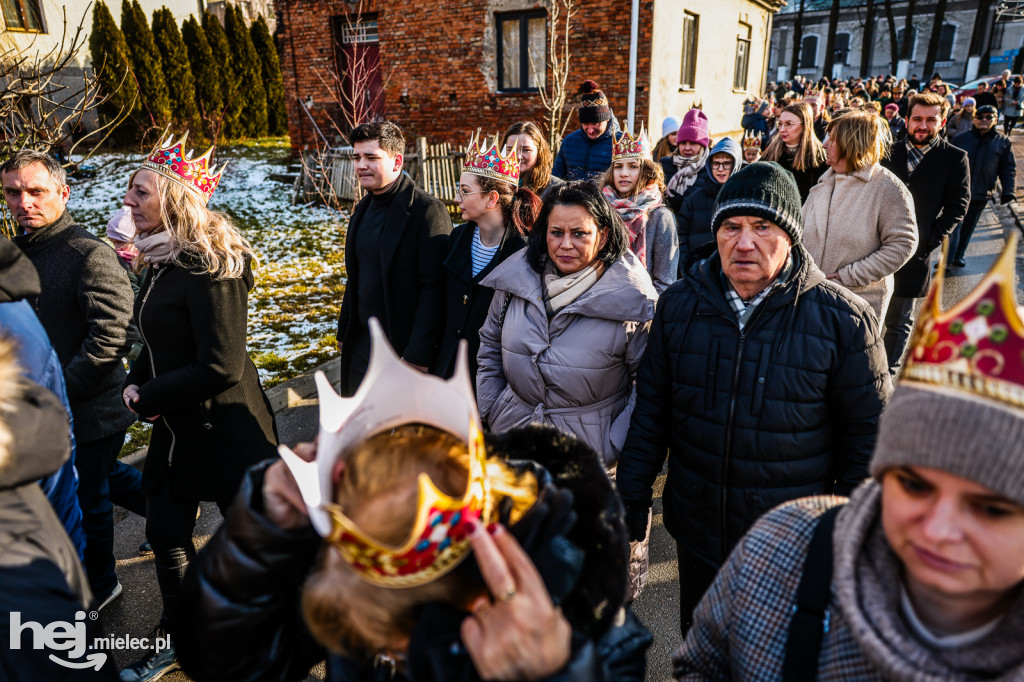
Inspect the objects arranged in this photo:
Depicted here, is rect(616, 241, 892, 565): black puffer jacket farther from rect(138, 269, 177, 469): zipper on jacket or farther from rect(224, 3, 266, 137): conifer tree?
rect(224, 3, 266, 137): conifer tree

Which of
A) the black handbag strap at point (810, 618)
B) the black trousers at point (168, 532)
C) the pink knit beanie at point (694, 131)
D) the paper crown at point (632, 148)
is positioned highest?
the pink knit beanie at point (694, 131)

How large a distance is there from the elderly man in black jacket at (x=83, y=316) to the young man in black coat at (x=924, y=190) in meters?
5.12

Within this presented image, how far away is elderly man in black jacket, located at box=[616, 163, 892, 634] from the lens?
2010 mm

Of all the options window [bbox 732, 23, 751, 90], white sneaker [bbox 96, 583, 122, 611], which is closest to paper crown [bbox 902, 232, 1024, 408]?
white sneaker [bbox 96, 583, 122, 611]

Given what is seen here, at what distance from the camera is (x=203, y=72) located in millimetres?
17203

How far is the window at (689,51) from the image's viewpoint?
13641 mm

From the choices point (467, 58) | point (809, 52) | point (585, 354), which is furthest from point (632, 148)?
point (809, 52)

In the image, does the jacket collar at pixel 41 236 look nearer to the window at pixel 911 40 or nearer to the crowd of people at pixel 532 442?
the crowd of people at pixel 532 442

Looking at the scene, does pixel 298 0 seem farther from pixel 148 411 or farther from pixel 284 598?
pixel 284 598

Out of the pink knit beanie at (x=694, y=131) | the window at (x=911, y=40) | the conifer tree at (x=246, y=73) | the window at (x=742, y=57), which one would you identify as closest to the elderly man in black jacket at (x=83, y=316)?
the pink knit beanie at (x=694, y=131)

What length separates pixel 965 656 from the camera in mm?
1021

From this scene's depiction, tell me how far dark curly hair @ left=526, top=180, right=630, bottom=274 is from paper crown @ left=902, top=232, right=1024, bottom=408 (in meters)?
1.73

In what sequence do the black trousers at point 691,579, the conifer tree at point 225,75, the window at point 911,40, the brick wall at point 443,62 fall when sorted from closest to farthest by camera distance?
the black trousers at point 691,579, the brick wall at point 443,62, the conifer tree at point 225,75, the window at point 911,40

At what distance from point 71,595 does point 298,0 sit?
1542 cm
